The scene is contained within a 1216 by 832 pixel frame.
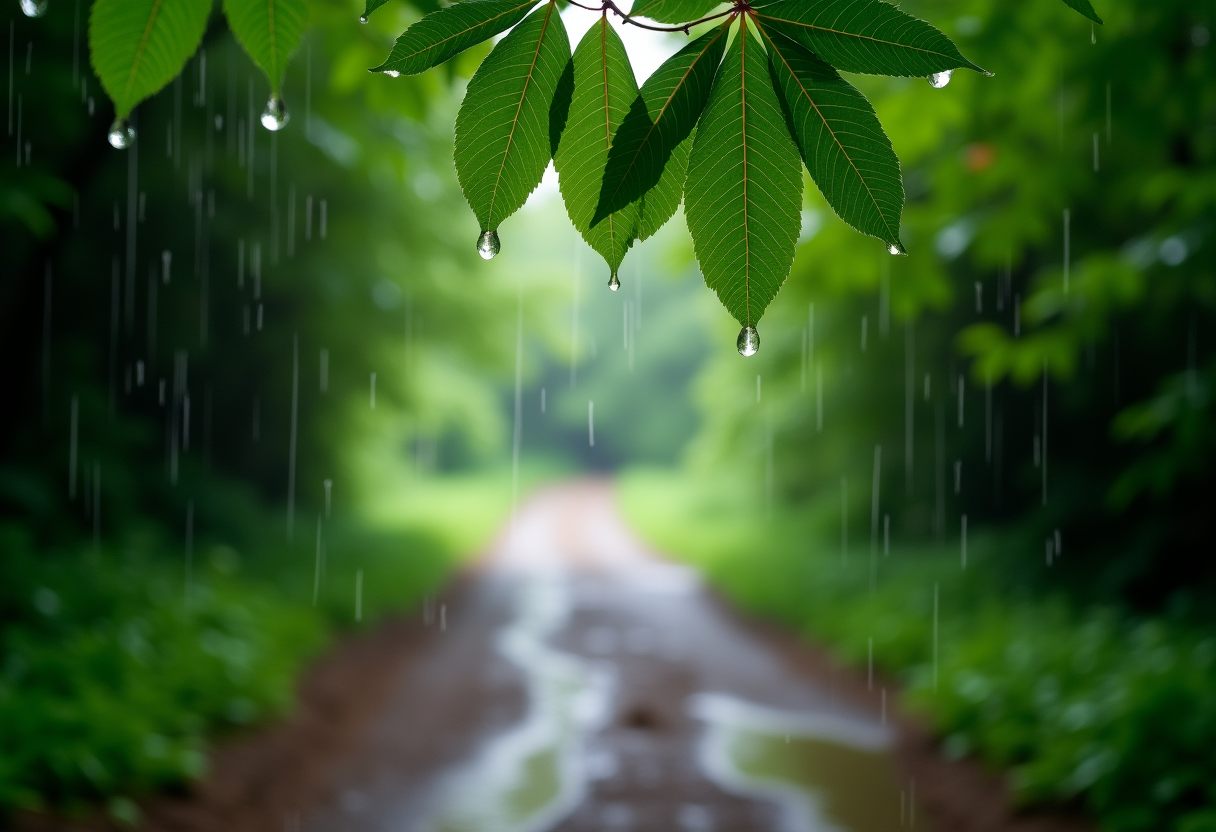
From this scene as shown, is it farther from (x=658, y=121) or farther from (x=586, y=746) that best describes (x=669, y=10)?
(x=586, y=746)

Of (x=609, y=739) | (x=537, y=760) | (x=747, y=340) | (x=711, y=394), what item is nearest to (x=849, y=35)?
(x=747, y=340)

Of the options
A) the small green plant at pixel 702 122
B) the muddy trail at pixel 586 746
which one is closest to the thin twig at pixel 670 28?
the small green plant at pixel 702 122

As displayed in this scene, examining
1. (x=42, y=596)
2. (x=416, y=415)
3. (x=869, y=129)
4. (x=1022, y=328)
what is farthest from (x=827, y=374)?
(x=869, y=129)

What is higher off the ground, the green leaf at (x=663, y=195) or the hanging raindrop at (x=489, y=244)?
the green leaf at (x=663, y=195)

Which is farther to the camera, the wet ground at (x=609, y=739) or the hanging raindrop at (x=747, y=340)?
the wet ground at (x=609, y=739)

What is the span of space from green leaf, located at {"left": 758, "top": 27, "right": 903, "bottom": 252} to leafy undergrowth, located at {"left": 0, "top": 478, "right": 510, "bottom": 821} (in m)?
4.13

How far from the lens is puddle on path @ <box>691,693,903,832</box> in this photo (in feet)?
15.7

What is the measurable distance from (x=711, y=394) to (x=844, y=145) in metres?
11.2

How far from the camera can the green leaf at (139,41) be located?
2.36 ft

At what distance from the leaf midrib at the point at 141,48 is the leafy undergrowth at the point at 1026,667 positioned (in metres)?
4.15

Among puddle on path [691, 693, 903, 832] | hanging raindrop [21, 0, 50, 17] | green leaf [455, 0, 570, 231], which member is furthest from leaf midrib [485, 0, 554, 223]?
puddle on path [691, 693, 903, 832]

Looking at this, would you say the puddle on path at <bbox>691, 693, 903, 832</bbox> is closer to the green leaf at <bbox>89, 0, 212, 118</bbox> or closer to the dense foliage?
the dense foliage

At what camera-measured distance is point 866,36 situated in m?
0.64

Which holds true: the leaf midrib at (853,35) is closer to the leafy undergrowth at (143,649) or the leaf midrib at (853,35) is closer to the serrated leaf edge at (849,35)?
the serrated leaf edge at (849,35)
